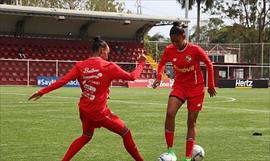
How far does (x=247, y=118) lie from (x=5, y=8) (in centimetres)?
2936

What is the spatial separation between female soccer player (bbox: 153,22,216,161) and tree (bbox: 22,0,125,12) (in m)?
63.8

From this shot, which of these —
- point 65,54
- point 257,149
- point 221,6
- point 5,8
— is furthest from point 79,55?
point 257,149

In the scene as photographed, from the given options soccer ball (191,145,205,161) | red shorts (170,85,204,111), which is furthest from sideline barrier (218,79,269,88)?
soccer ball (191,145,205,161)

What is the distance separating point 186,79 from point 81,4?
6555 cm

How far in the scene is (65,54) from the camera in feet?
158

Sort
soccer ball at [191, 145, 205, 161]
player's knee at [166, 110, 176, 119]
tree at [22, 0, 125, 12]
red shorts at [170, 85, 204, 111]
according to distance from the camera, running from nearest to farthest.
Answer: soccer ball at [191, 145, 205, 161] → player's knee at [166, 110, 176, 119] → red shorts at [170, 85, 204, 111] → tree at [22, 0, 125, 12]

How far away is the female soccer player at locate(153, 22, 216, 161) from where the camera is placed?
8852 millimetres

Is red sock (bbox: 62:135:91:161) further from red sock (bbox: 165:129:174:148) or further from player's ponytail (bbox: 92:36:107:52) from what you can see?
red sock (bbox: 165:129:174:148)

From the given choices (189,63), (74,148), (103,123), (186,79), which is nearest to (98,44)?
(103,123)

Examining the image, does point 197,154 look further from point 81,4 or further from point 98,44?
point 81,4

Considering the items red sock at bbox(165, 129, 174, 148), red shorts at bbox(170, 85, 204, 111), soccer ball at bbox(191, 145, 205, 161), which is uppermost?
red shorts at bbox(170, 85, 204, 111)

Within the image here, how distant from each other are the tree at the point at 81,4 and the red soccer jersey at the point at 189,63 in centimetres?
6376

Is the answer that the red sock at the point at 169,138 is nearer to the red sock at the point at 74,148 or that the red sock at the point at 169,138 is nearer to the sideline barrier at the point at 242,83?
the red sock at the point at 74,148

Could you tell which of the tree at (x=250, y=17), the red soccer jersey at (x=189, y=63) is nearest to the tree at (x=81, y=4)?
the tree at (x=250, y=17)
